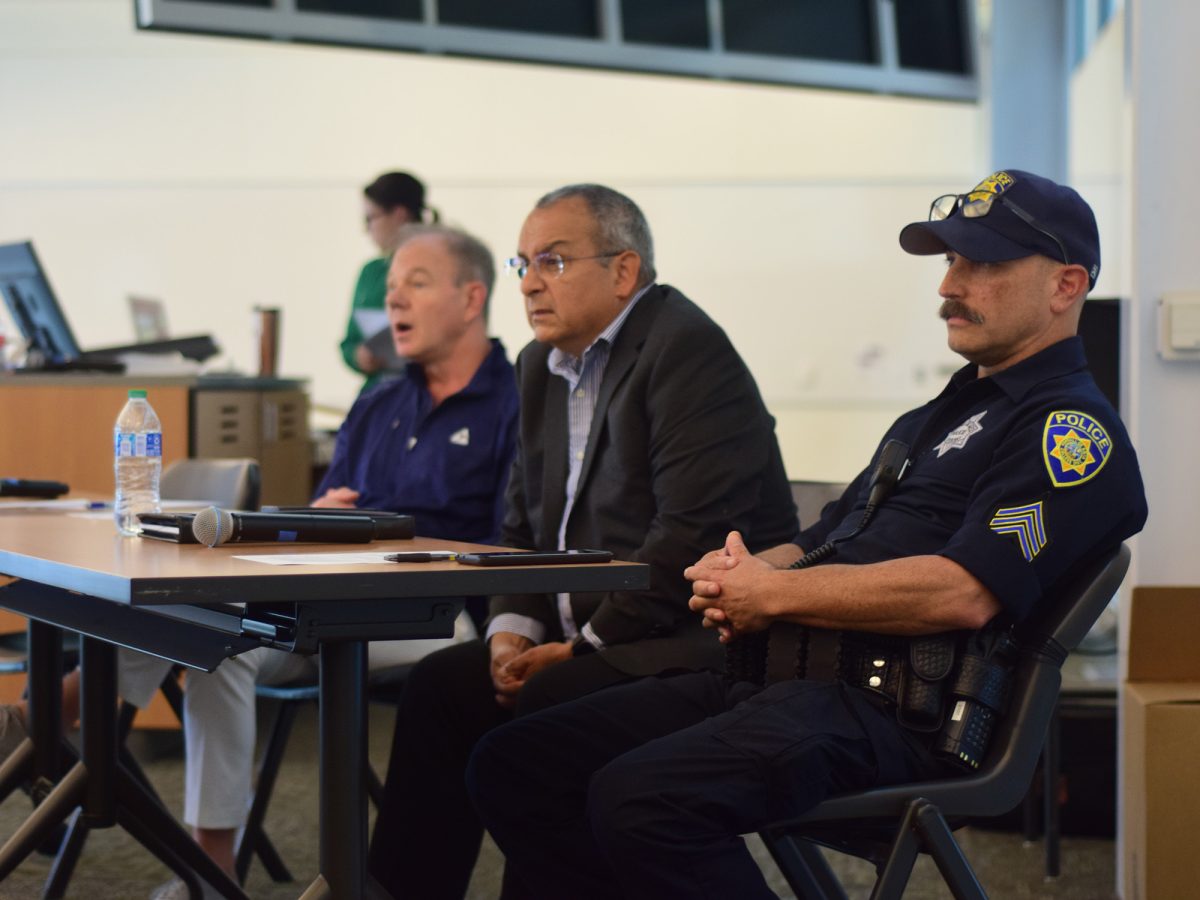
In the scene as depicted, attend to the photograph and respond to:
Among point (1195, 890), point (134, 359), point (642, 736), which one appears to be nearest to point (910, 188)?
point (134, 359)

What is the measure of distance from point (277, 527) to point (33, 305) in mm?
2895

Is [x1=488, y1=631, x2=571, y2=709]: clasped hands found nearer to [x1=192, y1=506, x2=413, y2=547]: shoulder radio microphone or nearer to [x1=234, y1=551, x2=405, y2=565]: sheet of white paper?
[x1=192, y1=506, x2=413, y2=547]: shoulder radio microphone

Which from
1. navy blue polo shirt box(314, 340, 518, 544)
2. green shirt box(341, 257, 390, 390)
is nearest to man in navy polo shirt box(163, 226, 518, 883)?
navy blue polo shirt box(314, 340, 518, 544)

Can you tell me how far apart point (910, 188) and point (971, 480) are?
224 inches

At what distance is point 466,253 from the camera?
3.00 m

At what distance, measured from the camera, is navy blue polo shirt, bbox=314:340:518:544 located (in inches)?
109

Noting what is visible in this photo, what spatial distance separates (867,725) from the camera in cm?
158

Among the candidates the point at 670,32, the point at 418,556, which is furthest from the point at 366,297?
the point at 418,556

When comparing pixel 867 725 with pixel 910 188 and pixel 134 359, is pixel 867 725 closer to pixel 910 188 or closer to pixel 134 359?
pixel 134 359

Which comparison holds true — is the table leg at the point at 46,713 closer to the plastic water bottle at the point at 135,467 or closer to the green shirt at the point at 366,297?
the plastic water bottle at the point at 135,467

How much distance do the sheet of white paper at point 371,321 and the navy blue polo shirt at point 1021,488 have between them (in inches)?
102

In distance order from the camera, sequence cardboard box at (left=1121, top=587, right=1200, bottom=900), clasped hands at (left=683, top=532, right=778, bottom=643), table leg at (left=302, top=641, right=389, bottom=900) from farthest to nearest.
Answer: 1. cardboard box at (left=1121, top=587, right=1200, bottom=900)
2. clasped hands at (left=683, top=532, right=778, bottom=643)
3. table leg at (left=302, top=641, right=389, bottom=900)

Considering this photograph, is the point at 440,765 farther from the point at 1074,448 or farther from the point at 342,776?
the point at 1074,448

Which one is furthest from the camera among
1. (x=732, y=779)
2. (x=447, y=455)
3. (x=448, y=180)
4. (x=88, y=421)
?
(x=448, y=180)
